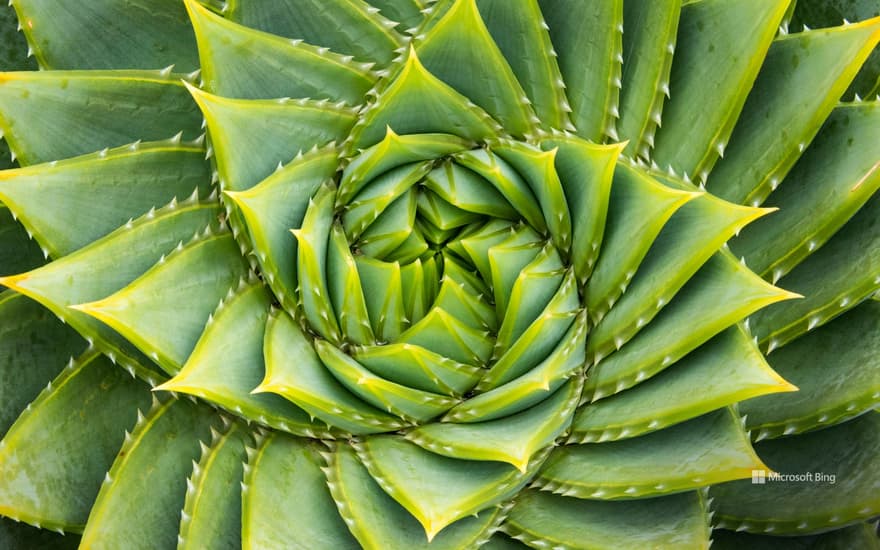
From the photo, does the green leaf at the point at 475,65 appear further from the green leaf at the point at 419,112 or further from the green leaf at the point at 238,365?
the green leaf at the point at 238,365

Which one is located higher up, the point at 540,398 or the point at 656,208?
the point at 656,208

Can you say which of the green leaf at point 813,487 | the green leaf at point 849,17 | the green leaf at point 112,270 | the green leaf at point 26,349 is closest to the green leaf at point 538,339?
the green leaf at point 813,487

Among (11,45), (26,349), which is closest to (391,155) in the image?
(26,349)

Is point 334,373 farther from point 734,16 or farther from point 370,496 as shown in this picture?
point 734,16

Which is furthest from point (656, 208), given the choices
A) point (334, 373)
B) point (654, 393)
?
point (334, 373)

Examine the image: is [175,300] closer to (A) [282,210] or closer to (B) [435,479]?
(A) [282,210]

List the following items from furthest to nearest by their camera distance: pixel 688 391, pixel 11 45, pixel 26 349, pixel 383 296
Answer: pixel 11 45, pixel 26 349, pixel 383 296, pixel 688 391
